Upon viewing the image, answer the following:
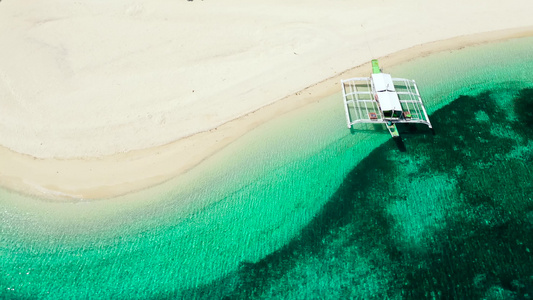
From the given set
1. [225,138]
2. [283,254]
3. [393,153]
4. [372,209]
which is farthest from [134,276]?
[393,153]

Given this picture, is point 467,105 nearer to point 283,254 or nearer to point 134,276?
point 283,254

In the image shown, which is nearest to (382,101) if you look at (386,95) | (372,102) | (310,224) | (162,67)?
(386,95)

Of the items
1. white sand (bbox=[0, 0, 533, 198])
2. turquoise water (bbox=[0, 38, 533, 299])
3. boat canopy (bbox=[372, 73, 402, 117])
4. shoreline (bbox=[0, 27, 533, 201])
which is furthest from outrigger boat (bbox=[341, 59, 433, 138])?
shoreline (bbox=[0, 27, 533, 201])

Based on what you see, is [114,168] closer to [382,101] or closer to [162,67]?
[162,67]

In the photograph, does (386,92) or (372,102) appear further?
(372,102)

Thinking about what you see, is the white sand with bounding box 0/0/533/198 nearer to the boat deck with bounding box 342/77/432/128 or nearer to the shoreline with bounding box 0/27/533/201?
the shoreline with bounding box 0/27/533/201

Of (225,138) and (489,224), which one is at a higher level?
(225,138)

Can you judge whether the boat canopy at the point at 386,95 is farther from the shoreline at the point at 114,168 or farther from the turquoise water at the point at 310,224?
the shoreline at the point at 114,168
